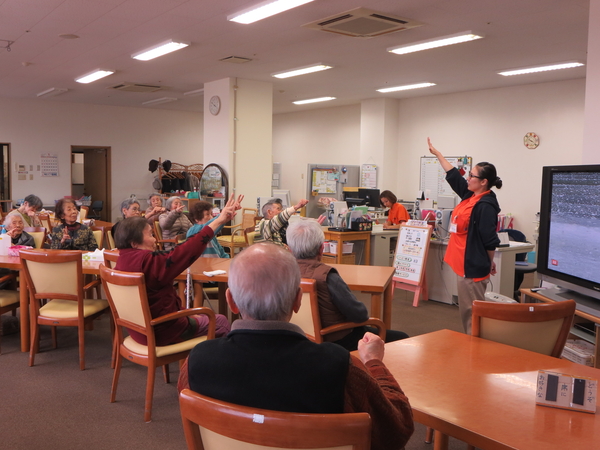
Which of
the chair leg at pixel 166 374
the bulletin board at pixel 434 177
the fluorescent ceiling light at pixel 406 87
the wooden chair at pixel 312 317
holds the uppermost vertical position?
the fluorescent ceiling light at pixel 406 87

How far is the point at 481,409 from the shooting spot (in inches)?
66.5

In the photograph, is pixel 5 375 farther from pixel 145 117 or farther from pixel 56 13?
pixel 145 117

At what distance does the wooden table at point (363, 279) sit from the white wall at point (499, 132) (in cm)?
610

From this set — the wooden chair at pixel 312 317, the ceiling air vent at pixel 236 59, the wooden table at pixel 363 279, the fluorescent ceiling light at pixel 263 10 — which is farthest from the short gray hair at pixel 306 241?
the ceiling air vent at pixel 236 59

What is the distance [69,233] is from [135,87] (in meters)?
6.28

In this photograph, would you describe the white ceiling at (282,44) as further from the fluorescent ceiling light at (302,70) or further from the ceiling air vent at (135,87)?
the ceiling air vent at (135,87)

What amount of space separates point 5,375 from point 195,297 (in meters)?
1.53

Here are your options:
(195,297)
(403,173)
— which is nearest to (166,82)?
(403,173)

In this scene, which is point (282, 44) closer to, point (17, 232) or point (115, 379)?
point (17, 232)

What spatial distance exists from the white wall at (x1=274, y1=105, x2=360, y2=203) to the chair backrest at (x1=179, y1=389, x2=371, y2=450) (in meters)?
11.7

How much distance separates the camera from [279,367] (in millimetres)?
1331

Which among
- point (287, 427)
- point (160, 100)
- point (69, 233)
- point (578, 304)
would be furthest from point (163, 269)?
point (160, 100)

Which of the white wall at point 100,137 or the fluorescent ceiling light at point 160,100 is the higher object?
the fluorescent ceiling light at point 160,100

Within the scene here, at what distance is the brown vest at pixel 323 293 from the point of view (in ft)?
9.99
